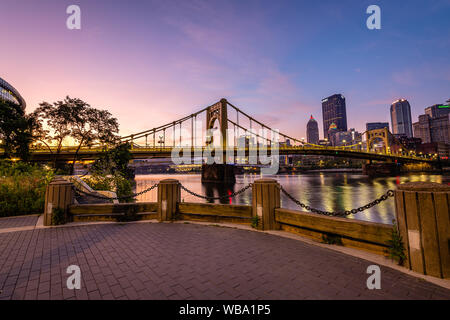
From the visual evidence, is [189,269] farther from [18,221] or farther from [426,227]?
[18,221]

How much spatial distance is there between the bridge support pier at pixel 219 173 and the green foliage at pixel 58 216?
143ft

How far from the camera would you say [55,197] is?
622cm

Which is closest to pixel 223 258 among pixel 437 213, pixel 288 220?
pixel 288 220

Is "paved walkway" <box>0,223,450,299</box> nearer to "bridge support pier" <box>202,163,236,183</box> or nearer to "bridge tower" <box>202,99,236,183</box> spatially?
"bridge tower" <box>202,99,236,183</box>

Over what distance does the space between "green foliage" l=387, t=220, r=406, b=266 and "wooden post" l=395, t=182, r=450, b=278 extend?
88 mm

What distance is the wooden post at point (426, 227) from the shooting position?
2924 mm

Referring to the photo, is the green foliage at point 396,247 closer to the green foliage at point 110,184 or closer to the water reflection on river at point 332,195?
the water reflection on river at point 332,195

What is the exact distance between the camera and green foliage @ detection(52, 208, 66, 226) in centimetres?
614

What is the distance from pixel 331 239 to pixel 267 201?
1605mm

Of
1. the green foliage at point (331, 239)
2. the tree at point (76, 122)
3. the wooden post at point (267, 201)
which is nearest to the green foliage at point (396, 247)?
the green foliage at point (331, 239)

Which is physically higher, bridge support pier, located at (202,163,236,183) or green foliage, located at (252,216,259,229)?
bridge support pier, located at (202,163,236,183)

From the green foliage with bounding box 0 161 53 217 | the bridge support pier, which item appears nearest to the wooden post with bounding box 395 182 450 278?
the green foliage with bounding box 0 161 53 217

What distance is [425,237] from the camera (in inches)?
119
